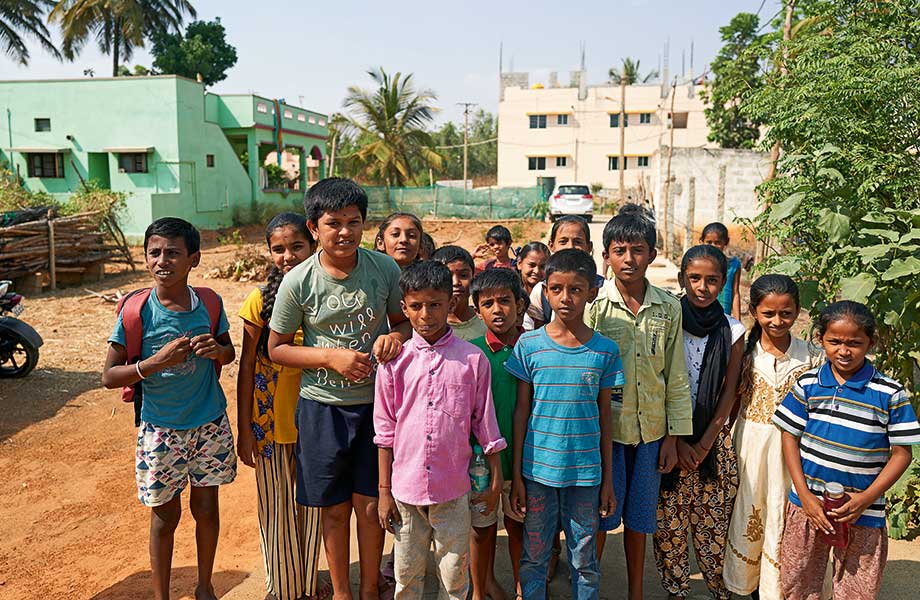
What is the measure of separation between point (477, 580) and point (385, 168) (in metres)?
24.3

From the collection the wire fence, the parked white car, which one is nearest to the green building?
the wire fence

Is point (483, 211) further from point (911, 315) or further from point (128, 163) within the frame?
point (911, 315)

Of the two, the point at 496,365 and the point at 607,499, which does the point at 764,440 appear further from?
the point at 496,365

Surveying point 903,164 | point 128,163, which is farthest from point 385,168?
point 903,164

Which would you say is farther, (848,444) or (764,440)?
(764,440)

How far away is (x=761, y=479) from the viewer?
2.79 m

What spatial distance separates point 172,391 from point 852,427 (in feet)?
8.37

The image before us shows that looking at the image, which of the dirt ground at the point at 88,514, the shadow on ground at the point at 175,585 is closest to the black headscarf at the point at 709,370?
the dirt ground at the point at 88,514

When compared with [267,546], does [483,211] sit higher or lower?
higher

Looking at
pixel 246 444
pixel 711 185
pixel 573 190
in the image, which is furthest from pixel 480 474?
pixel 573 190

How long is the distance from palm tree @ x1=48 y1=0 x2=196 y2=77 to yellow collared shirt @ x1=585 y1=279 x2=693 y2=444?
2809cm

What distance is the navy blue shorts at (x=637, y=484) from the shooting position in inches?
106

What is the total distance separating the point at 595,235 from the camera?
19109mm

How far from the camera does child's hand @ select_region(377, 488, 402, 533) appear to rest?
2.43 metres
